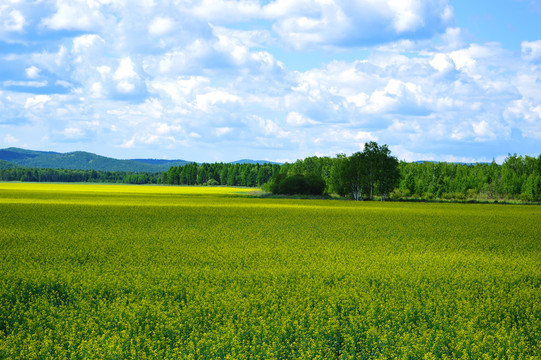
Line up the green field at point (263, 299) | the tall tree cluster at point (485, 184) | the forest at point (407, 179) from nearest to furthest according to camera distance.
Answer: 1. the green field at point (263, 299)
2. the forest at point (407, 179)
3. the tall tree cluster at point (485, 184)

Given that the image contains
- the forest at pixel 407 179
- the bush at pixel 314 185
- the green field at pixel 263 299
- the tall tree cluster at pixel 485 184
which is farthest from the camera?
the tall tree cluster at pixel 485 184

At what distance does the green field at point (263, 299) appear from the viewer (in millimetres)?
11367

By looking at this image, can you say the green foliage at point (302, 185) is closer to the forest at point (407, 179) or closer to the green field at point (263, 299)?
the forest at point (407, 179)

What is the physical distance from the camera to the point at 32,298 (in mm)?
15656

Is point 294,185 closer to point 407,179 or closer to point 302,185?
point 302,185

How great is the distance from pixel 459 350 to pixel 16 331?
1181cm

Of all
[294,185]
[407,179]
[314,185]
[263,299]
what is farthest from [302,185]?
[263,299]

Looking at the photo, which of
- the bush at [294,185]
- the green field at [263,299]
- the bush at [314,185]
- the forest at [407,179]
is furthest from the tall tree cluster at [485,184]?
the green field at [263,299]

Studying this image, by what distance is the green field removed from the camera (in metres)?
11.4

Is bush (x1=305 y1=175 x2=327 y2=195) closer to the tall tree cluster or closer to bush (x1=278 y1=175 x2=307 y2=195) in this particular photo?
bush (x1=278 y1=175 x2=307 y2=195)

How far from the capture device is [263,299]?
50.2 ft

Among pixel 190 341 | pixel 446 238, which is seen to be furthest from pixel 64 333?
pixel 446 238

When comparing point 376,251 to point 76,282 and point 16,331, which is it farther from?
point 16,331

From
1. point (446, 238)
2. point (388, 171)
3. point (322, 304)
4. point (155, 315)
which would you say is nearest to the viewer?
point (155, 315)
